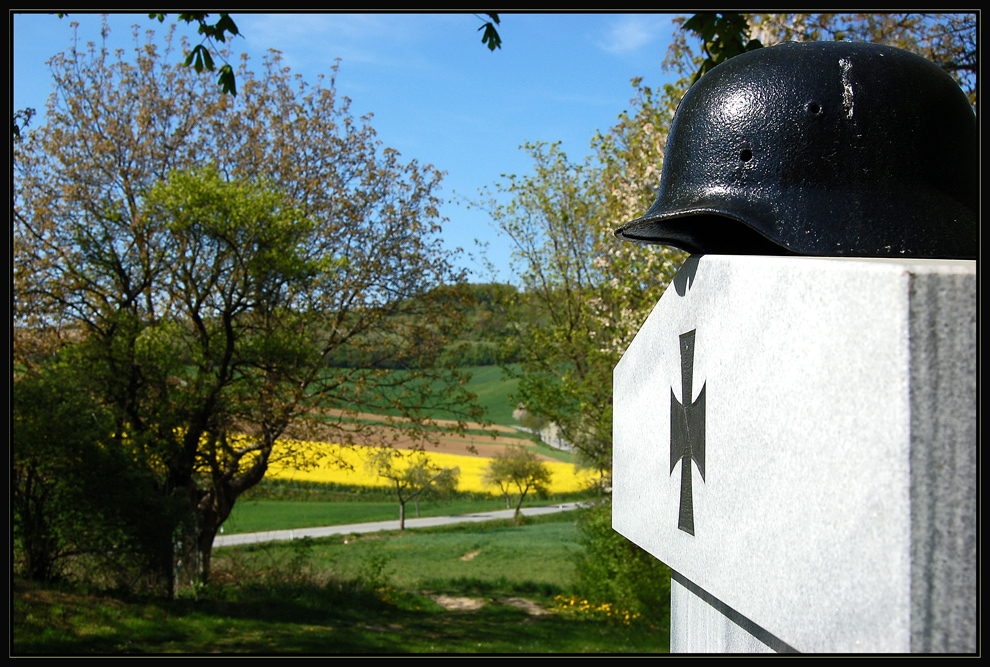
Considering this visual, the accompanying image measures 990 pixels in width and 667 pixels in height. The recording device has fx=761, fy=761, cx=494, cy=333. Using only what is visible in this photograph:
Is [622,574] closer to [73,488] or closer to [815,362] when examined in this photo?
[73,488]

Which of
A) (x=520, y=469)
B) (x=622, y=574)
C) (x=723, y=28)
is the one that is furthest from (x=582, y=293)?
(x=520, y=469)

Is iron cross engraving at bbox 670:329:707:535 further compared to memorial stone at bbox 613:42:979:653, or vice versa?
iron cross engraving at bbox 670:329:707:535

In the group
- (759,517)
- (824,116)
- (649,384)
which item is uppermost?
(824,116)

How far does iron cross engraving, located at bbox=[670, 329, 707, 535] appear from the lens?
6.91 feet

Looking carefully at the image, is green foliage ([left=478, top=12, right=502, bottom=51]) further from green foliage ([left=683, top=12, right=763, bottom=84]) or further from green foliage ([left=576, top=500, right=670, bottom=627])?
green foliage ([left=576, top=500, right=670, bottom=627])

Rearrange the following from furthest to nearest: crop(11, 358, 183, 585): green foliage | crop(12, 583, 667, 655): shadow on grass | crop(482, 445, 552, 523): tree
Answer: crop(482, 445, 552, 523): tree, crop(11, 358, 183, 585): green foliage, crop(12, 583, 667, 655): shadow on grass

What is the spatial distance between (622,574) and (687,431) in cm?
1185

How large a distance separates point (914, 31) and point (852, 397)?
31.0 feet

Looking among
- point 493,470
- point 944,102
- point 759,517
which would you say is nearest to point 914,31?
point 944,102

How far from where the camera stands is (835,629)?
4.47ft

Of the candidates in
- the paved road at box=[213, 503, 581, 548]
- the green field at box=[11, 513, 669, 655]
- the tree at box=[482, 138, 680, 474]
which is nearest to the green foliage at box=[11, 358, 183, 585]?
the green field at box=[11, 513, 669, 655]

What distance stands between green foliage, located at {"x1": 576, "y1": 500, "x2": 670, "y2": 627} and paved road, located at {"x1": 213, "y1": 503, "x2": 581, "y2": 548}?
40.5ft

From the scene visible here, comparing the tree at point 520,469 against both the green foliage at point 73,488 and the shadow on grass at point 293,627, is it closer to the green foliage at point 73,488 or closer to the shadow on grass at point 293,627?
the shadow on grass at point 293,627

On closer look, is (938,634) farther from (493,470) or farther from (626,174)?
(493,470)
